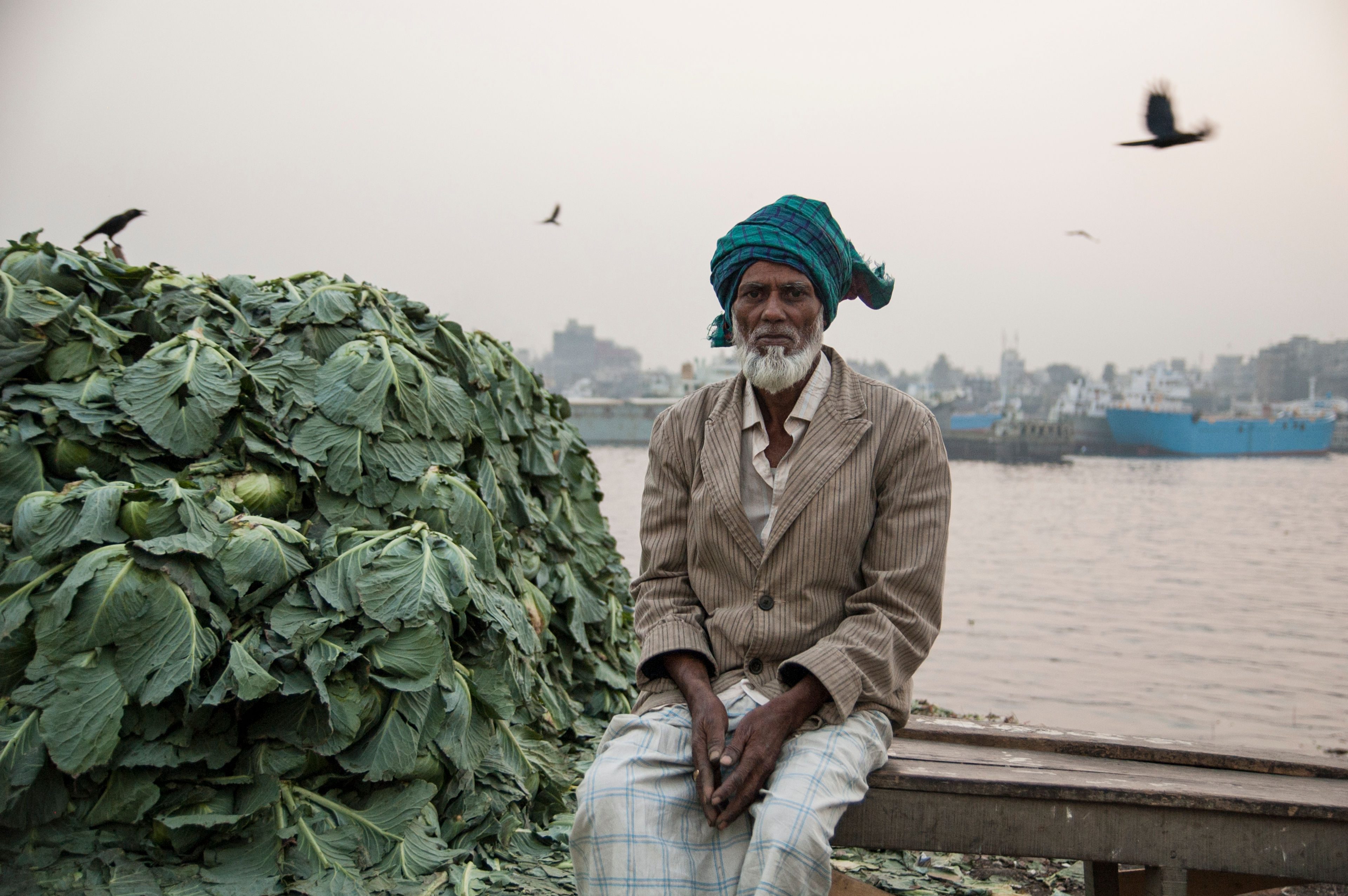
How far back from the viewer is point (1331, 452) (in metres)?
39.0

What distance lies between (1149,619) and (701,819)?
8347 mm

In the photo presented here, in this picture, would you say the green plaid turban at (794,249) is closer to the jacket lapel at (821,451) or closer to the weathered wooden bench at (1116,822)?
the jacket lapel at (821,451)

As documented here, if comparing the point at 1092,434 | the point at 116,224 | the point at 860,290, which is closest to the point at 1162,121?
the point at 860,290

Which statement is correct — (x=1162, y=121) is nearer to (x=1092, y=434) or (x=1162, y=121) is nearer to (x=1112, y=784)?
(x=1112, y=784)

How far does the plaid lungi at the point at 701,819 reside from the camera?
1882mm

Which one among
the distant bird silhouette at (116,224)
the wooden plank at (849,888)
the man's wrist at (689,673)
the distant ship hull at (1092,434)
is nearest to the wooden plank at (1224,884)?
the wooden plank at (849,888)

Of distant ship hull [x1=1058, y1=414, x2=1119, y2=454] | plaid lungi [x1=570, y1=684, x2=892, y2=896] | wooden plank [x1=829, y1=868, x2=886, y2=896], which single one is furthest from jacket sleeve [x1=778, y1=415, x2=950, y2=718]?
distant ship hull [x1=1058, y1=414, x2=1119, y2=454]

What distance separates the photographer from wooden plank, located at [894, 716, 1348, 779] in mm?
2406

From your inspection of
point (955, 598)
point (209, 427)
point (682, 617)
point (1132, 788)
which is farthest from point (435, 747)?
point (955, 598)

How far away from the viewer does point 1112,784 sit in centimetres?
212

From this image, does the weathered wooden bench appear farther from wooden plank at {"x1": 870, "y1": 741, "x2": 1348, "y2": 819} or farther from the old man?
the old man

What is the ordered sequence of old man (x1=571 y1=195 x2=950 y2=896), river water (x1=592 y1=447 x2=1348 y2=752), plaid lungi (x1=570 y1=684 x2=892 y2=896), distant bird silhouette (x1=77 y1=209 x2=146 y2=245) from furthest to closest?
river water (x1=592 y1=447 x2=1348 y2=752)
distant bird silhouette (x1=77 y1=209 x2=146 y2=245)
old man (x1=571 y1=195 x2=950 y2=896)
plaid lungi (x1=570 y1=684 x2=892 y2=896)

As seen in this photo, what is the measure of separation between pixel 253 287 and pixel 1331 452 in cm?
4502

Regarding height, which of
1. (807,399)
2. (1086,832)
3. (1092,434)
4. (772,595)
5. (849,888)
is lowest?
(849,888)
